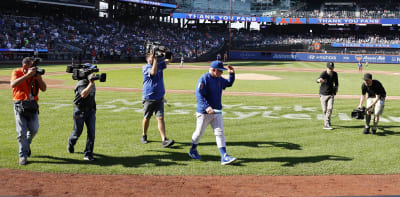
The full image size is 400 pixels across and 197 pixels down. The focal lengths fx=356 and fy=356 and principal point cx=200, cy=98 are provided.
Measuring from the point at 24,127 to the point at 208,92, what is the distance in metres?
3.61

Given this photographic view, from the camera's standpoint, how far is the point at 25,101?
266 inches

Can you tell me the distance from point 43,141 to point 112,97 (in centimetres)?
806

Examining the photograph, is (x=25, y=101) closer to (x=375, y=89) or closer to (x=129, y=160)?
(x=129, y=160)

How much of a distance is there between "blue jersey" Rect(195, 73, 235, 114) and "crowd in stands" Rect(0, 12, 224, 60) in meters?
32.1

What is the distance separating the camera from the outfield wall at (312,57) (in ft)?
186

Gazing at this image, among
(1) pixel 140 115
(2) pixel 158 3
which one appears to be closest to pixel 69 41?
(2) pixel 158 3

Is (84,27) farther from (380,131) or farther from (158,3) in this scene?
(380,131)

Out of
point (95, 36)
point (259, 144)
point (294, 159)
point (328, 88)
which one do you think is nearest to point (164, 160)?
point (259, 144)

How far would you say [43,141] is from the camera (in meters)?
8.75

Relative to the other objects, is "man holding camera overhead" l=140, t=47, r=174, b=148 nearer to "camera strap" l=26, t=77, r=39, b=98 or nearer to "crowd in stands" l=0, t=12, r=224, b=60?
"camera strap" l=26, t=77, r=39, b=98

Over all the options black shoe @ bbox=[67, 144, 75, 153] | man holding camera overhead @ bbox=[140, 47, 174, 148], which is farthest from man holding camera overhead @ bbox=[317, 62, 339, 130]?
black shoe @ bbox=[67, 144, 75, 153]

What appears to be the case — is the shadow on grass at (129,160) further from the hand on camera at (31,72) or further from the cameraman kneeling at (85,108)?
the hand on camera at (31,72)

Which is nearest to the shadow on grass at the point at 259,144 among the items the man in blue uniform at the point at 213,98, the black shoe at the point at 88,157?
the man in blue uniform at the point at 213,98

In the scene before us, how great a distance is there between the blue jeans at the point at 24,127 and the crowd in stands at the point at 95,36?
31.1 meters
